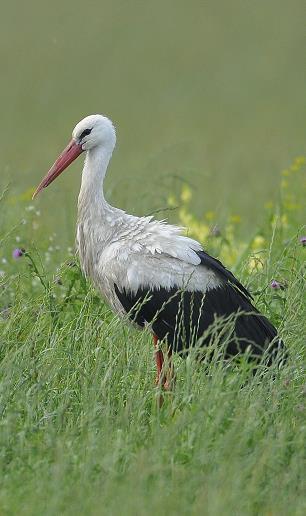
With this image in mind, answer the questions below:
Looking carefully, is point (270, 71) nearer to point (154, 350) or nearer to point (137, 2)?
point (137, 2)

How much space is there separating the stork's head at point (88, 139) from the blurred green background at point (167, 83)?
7.46 metres

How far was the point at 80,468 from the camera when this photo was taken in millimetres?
4375

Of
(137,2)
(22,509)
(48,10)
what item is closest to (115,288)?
(22,509)

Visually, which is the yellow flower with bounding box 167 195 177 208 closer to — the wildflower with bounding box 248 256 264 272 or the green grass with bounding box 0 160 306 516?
the wildflower with bounding box 248 256 264 272

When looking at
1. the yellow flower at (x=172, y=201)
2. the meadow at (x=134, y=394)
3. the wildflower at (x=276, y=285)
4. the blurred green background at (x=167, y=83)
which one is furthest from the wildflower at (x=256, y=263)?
the blurred green background at (x=167, y=83)

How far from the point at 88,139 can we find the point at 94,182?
0.21m

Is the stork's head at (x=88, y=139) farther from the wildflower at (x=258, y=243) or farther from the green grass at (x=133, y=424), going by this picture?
the wildflower at (x=258, y=243)

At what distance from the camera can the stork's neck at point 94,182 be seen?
629 centimetres

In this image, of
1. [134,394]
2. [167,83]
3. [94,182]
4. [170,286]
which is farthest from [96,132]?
[167,83]

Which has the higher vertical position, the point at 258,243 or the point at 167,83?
the point at 167,83

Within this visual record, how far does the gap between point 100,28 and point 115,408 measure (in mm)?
19824

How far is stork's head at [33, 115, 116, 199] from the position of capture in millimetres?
6328

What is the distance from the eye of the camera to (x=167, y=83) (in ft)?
73.6

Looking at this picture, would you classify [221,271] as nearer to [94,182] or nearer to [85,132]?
[94,182]
